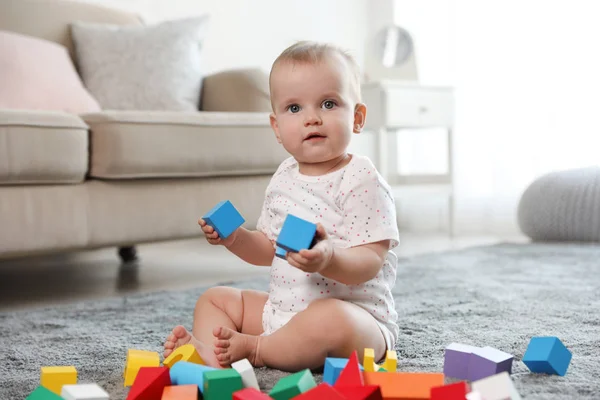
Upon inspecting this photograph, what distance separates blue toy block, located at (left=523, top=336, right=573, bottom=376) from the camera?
0.92 meters

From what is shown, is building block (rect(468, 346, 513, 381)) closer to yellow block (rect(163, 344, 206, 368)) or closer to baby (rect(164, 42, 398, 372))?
baby (rect(164, 42, 398, 372))

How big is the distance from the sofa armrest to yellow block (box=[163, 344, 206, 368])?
1434 mm

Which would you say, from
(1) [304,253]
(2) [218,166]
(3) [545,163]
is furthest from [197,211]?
(3) [545,163]

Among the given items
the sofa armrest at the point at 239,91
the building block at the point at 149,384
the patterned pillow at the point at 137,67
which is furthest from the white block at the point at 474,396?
the patterned pillow at the point at 137,67

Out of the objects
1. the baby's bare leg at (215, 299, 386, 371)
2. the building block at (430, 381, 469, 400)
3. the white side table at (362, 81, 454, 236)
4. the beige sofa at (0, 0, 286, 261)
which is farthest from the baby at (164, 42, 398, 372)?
the white side table at (362, 81, 454, 236)

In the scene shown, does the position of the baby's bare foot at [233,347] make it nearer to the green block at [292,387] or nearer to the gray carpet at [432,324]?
the gray carpet at [432,324]

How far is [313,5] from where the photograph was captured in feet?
12.0

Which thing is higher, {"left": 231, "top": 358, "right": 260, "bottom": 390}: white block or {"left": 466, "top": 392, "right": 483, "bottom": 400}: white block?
{"left": 466, "top": 392, "right": 483, "bottom": 400}: white block

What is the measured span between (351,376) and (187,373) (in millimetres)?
210

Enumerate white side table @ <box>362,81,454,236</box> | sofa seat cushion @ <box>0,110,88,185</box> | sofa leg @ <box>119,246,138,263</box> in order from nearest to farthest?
sofa seat cushion @ <box>0,110,88,185</box> < sofa leg @ <box>119,246,138,263</box> < white side table @ <box>362,81,454,236</box>

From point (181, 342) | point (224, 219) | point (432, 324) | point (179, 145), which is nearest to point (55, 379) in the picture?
point (181, 342)

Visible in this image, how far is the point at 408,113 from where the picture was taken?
10.1 feet

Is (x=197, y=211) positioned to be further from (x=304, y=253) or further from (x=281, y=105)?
(x=304, y=253)

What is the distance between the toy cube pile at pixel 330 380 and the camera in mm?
739
